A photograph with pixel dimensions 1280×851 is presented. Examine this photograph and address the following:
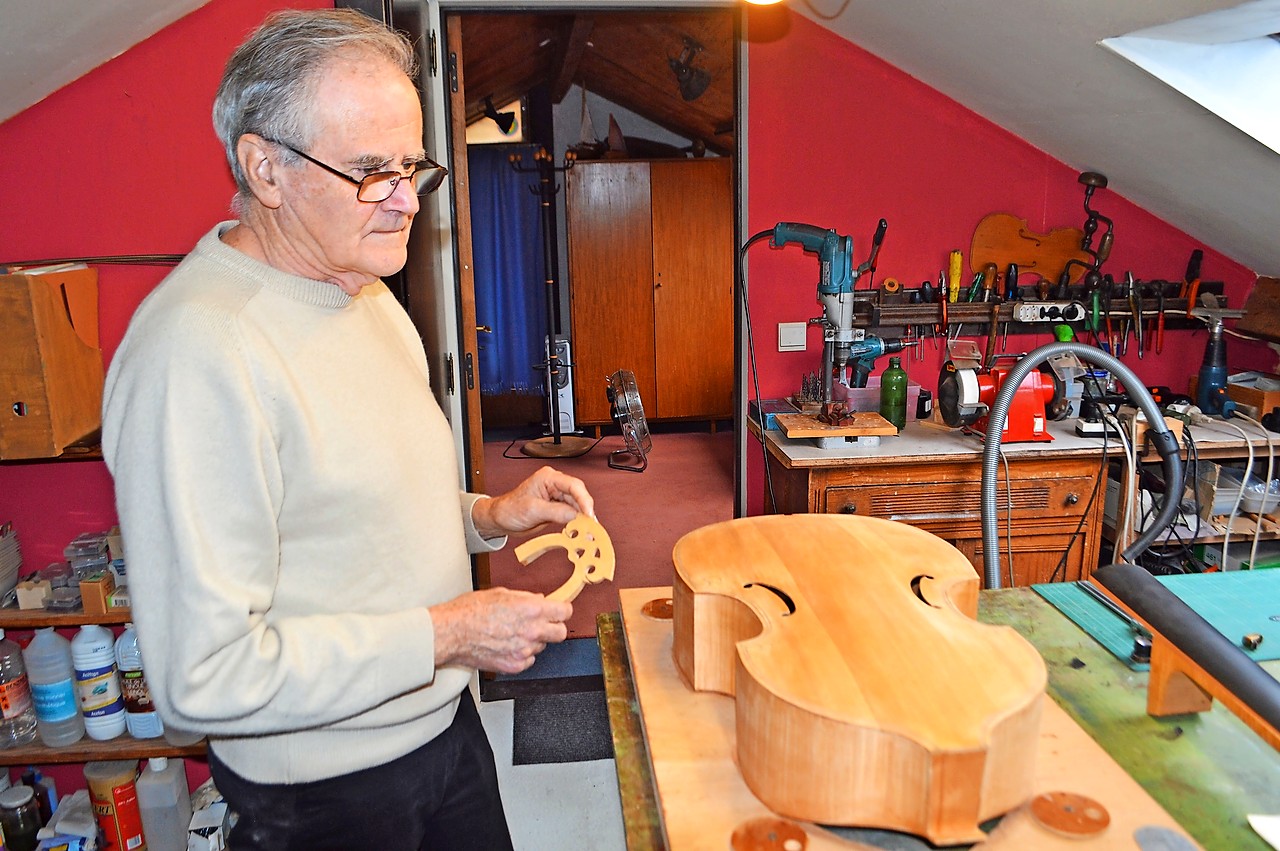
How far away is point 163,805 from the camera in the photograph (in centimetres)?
227

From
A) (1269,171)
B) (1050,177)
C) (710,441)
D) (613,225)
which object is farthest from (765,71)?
(710,441)

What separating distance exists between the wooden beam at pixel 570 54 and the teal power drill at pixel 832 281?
211 centimetres

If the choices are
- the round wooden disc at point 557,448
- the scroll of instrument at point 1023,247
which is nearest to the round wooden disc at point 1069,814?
the scroll of instrument at point 1023,247

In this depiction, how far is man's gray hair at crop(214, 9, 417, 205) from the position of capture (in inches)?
39.7

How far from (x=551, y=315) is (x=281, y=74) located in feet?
18.3

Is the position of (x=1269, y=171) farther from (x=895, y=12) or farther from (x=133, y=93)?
(x=133, y=93)

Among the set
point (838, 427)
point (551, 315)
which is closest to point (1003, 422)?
point (838, 427)

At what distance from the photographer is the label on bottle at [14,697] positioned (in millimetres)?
2148

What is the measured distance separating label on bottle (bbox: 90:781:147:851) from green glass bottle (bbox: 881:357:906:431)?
2.46 m

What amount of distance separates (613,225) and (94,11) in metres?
4.47

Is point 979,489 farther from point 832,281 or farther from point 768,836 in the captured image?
point 768,836

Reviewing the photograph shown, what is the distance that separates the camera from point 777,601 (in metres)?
1.02

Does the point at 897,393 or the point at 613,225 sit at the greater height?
the point at 613,225

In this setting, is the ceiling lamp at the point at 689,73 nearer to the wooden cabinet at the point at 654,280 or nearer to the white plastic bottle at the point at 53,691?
the wooden cabinet at the point at 654,280
